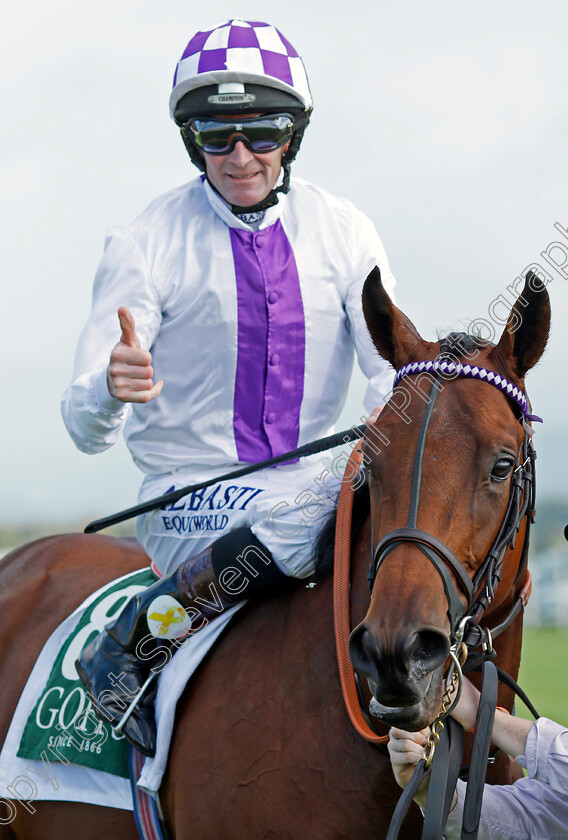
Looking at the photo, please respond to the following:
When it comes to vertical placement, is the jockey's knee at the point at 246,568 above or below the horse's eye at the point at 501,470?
below

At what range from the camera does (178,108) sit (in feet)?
10.8

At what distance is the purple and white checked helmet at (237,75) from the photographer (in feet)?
10.4

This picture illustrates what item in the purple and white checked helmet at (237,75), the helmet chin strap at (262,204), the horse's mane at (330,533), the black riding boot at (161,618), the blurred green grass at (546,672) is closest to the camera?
the horse's mane at (330,533)

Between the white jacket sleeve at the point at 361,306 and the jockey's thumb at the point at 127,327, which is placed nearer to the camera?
the jockey's thumb at the point at 127,327

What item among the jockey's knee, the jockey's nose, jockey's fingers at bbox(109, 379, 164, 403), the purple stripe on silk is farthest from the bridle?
the jockey's nose

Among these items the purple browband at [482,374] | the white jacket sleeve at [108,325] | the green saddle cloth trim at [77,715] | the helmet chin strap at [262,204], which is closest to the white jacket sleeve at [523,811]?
the purple browband at [482,374]

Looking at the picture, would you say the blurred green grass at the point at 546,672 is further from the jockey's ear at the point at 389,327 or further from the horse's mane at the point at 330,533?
the jockey's ear at the point at 389,327

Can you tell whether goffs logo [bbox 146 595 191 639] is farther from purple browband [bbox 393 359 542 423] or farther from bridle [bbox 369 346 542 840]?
purple browband [bbox 393 359 542 423]

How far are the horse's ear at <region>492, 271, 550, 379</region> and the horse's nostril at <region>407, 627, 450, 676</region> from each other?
31.2 inches

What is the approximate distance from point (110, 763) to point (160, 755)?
13.7 inches

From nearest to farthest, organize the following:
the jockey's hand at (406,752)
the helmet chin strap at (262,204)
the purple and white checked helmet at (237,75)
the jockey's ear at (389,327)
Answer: the jockey's hand at (406,752), the jockey's ear at (389,327), the purple and white checked helmet at (237,75), the helmet chin strap at (262,204)

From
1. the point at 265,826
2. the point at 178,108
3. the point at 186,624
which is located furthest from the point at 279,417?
the point at 265,826

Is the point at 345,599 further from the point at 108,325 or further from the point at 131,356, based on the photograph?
the point at 108,325

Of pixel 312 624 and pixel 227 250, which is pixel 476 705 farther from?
pixel 227 250
